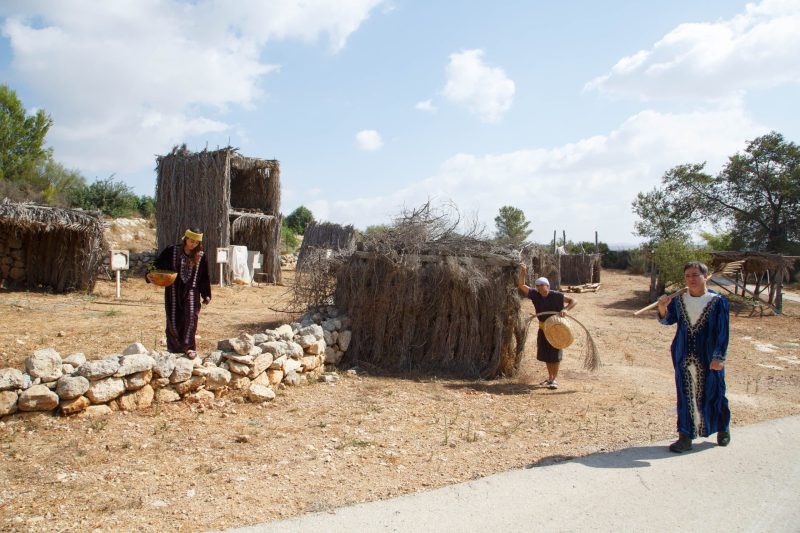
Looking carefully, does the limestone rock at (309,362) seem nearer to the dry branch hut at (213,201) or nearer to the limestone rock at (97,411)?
the limestone rock at (97,411)

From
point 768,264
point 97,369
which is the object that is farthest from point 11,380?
point 768,264

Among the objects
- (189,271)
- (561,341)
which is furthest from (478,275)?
(189,271)

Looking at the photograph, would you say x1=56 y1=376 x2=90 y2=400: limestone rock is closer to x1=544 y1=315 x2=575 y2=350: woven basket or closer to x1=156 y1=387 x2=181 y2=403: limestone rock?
x1=156 y1=387 x2=181 y2=403: limestone rock

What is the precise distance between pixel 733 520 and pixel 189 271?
5388 millimetres

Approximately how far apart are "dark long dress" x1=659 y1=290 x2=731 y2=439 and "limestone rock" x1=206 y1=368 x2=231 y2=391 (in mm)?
4233

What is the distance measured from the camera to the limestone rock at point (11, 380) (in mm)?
4605

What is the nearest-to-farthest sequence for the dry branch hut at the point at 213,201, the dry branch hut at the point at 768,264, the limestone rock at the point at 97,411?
the limestone rock at the point at 97,411, the dry branch hut at the point at 213,201, the dry branch hut at the point at 768,264

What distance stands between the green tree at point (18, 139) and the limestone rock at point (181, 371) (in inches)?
1002

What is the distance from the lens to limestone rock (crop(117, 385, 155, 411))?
5.09 metres

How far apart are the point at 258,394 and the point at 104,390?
1435 mm

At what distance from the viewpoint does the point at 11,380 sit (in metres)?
4.63

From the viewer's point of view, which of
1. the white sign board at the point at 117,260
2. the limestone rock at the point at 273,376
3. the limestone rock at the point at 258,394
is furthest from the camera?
the white sign board at the point at 117,260

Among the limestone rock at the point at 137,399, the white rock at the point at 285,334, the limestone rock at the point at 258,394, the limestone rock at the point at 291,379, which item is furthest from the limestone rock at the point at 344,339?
the limestone rock at the point at 137,399

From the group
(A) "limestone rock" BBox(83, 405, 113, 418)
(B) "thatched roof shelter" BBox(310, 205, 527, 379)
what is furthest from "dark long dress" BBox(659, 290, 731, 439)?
(A) "limestone rock" BBox(83, 405, 113, 418)
